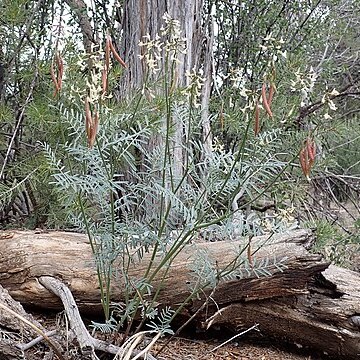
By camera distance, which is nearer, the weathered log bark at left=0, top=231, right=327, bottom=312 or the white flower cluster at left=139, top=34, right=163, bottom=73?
the white flower cluster at left=139, top=34, right=163, bottom=73

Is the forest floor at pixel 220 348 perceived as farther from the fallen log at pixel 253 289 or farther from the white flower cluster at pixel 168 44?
the white flower cluster at pixel 168 44

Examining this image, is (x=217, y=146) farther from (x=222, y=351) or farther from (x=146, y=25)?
(x=146, y=25)

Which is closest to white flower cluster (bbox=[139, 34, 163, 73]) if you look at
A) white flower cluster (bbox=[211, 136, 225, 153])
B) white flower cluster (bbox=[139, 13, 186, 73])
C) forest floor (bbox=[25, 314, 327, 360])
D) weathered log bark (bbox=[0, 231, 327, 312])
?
white flower cluster (bbox=[139, 13, 186, 73])

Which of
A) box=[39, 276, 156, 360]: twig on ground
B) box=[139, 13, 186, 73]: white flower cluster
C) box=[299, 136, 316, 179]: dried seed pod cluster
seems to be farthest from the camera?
box=[39, 276, 156, 360]: twig on ground

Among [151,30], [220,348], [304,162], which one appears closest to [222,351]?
[220,348]

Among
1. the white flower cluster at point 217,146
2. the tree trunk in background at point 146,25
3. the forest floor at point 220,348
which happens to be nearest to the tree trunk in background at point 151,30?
the tree trunk in background at point 146,25

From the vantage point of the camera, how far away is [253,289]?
1524mm

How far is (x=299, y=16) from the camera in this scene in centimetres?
298

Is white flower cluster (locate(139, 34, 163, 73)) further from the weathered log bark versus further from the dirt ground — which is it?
the dirt ground

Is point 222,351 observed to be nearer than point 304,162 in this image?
No

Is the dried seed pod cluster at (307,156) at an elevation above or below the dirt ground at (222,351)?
above

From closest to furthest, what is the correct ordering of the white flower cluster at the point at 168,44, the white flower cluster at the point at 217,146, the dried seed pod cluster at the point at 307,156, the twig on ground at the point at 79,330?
1. the dried seed pod cluster at the point at 307,156
2. the white flower cluster at the point at 168,44
3. the twig on ground at the point at 79,330
4. the white flower cluster at the point at 217,146

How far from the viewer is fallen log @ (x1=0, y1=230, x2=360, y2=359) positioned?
4.95 ft

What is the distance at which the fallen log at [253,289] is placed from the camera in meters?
1.51
